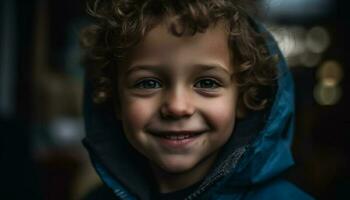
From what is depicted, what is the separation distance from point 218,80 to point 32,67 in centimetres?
280

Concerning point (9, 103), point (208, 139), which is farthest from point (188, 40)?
point (9, 103)

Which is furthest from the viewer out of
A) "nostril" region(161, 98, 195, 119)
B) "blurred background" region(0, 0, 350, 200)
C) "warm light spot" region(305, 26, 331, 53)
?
"warm light spot" region(305, 26, 331, 53)

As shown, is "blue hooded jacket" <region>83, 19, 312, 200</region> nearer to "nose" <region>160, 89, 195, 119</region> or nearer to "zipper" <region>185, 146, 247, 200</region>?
"zipper" <region>185, 146, 247, 200</region>

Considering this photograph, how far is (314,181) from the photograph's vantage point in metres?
2.25

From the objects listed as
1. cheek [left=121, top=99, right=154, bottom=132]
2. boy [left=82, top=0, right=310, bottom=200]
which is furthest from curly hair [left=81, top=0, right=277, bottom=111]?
cheek [left=121, top=99, right=154, bottom=132]

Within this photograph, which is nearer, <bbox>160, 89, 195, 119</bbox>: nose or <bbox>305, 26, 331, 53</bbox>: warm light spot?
<bbox>160, 89, 195, 119</bbox>: nose

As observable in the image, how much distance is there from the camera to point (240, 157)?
1438 millimetres

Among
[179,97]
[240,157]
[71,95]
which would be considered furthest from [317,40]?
[179,97]

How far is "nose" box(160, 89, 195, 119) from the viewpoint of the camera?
1.33 metres

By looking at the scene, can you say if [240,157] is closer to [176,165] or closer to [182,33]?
[176,165]

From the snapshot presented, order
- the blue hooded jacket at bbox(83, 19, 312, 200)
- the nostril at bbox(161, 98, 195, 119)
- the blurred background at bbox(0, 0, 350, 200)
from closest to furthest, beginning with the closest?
the nostril at bbox(161, 98, 195, 119) → the blue hooded jacket at bbox(83, 19, 312, 200) → the blurred background at bbox(0, 0, 350, 200)

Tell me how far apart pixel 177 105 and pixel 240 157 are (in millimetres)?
210

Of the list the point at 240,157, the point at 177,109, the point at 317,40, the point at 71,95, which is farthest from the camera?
the point at 71,95

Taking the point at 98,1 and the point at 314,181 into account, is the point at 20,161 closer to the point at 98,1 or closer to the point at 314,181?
the point at 98,1
